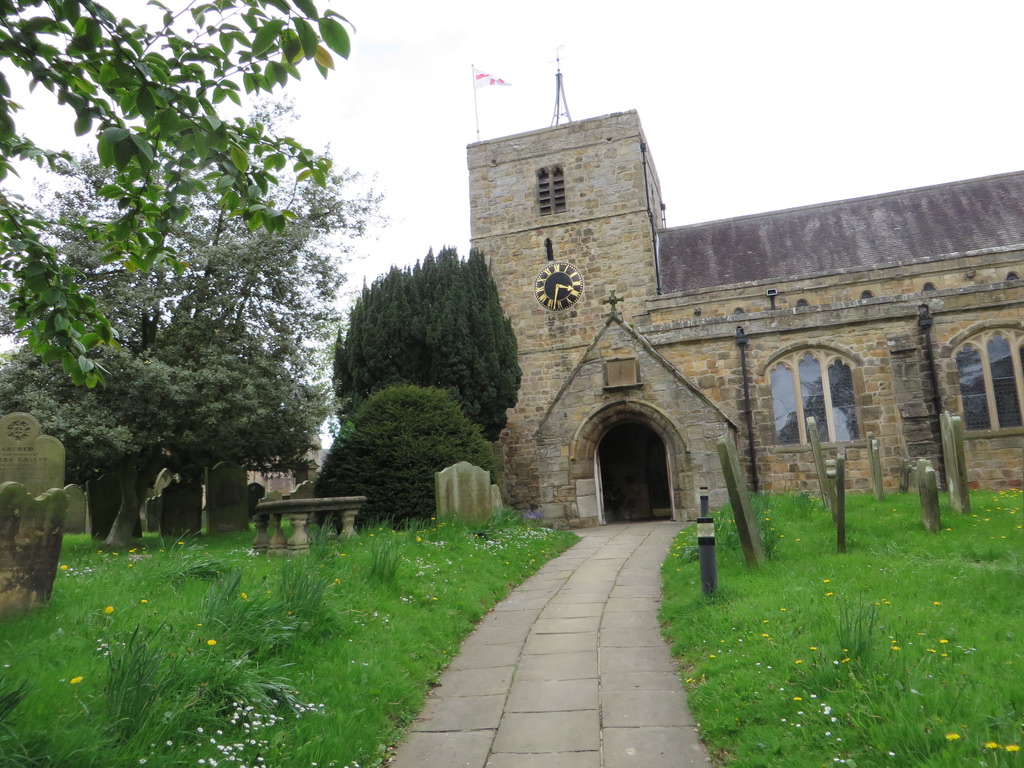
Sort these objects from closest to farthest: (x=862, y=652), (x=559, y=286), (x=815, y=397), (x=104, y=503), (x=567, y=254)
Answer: (x=862, y=652) < (x=104, y=503) < (x=815, y=397) < (x=559, y=286) < (x=567, y=254)

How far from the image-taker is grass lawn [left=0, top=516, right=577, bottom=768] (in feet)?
11.3

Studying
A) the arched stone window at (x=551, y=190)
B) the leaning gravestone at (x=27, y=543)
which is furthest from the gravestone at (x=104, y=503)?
the arched stone window at (x=551, y=190)

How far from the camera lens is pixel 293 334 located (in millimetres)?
14906

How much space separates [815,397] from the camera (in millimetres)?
16484

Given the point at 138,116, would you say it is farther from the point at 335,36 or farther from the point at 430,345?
the point at 430,345

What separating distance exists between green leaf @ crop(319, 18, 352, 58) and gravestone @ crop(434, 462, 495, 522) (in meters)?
9.06

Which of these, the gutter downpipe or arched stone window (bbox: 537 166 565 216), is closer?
the gutter downpipe

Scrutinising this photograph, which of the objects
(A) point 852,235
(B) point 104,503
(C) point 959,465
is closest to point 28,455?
(B) point 104,503

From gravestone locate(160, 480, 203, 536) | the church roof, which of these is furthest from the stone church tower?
gravestone locate(160, 480, 203, 536)

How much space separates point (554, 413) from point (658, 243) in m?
→ 12.8

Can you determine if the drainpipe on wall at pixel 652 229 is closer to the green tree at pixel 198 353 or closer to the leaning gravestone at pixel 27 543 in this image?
the green tree at pixel 198 353

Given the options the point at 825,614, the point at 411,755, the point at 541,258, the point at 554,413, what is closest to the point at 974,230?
the point at 541,258

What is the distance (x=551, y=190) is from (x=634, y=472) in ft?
37.0

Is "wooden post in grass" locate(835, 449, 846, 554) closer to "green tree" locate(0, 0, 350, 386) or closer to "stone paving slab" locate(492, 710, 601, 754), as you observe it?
"stone paving slab" locate(492, 710, 601, 754)
